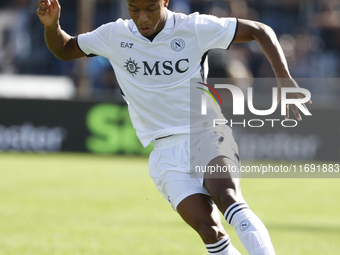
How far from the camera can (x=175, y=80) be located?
4297 mm

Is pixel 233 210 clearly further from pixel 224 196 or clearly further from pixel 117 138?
pixel 117 138

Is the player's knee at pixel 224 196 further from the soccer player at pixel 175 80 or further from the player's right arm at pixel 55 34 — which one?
the player's right arm at pixel 55 34

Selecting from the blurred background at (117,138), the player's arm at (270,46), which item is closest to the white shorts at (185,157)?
the player's arm at (270,46)

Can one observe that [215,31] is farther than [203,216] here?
Yes

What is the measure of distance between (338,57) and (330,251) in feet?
34.1

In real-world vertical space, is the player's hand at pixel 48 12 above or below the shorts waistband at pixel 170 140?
above

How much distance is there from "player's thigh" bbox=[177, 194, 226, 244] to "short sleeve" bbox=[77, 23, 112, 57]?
1.38m

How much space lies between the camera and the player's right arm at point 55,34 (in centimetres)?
440

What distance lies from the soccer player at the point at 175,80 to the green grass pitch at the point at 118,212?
5.88ft

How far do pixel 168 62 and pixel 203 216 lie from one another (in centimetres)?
118

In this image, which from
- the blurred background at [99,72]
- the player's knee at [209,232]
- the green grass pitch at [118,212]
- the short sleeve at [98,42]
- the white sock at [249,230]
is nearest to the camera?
the white sock at [249,230]

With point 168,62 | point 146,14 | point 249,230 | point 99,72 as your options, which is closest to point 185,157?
point 168,62

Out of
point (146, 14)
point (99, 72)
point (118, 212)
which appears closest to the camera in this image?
point (146, 14)

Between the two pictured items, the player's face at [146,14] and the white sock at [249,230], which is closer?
the white sock at [249,230]
